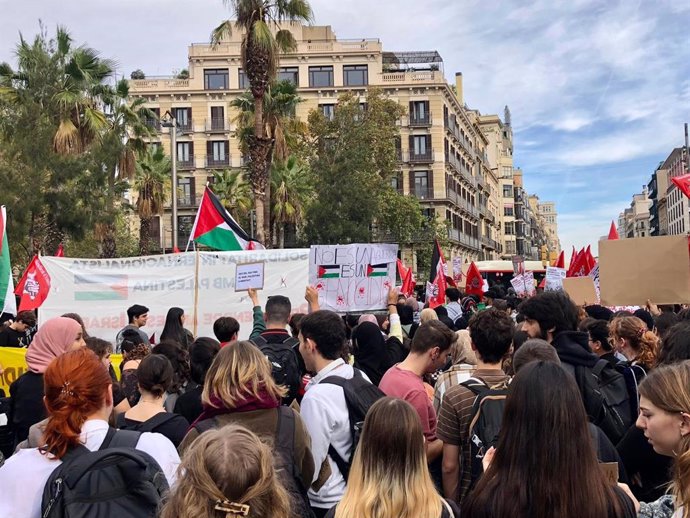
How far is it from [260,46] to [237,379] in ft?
53.0

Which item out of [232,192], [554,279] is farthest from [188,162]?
[554,279]

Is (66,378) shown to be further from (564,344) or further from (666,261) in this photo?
(666,261)

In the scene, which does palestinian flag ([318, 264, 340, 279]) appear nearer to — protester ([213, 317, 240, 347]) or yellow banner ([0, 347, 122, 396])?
yellow banner ([0, 347, 122, 396])

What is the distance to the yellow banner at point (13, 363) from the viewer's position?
8008 mm

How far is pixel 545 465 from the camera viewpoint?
90.8 inches

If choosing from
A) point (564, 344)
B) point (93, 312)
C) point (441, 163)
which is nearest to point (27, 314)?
point (93, 312)

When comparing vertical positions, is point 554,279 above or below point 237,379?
above

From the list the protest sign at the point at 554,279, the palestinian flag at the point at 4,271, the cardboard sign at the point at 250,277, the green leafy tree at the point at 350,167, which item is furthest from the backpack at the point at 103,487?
the green leafy tree at the point at 350,167

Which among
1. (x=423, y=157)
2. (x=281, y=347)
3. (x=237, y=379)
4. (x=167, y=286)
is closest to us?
(x=237, y=379)

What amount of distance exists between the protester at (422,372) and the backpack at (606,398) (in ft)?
2.87

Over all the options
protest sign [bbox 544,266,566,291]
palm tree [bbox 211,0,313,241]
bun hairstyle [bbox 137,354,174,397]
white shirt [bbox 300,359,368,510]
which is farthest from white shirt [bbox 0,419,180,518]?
palm tree [bbox 211,0,313,241]

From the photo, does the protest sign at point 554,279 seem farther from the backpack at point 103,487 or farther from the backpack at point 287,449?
the backpack at point 103,487

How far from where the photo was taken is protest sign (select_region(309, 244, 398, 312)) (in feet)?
31.3

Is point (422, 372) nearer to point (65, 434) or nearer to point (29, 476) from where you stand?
point (65, 434)
